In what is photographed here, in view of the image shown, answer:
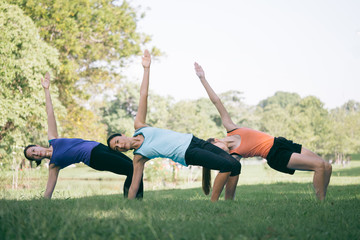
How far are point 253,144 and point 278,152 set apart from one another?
0.44 m

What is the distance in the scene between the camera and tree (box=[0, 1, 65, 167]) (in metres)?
13.7

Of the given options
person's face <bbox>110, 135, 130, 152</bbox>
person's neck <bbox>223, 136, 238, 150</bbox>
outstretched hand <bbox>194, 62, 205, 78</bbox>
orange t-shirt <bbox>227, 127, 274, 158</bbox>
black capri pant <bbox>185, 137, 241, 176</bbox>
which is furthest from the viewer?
outstretched hand <bbox>194, 62, 205, 78</bbox>

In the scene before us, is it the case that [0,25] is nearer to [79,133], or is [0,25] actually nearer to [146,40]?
[79,133]

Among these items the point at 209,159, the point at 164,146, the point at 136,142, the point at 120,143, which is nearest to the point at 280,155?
the point at 209,159

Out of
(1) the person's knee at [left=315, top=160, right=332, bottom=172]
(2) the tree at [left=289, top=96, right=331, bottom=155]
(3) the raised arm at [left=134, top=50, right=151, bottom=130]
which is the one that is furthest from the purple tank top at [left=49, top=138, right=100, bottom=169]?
(2) the tree at [left=289, top=96, right=331, bottom=155]

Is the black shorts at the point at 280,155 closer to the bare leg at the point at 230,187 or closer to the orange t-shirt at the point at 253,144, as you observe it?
the orange t-shirt at the point at 253,144

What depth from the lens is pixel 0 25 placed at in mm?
13859

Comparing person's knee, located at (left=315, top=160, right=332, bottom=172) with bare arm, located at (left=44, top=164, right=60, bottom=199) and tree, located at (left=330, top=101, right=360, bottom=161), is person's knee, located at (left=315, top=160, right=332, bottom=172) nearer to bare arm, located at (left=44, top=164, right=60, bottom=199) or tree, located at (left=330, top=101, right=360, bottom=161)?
bare arm, located at (left=44, top=164, right=60, bottom=199)

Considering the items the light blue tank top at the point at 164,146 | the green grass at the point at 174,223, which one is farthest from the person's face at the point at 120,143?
the green grass at the point at 174,223

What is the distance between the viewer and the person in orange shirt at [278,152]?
5691mm

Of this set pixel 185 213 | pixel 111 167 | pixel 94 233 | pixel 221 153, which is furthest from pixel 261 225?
pixel 111 167

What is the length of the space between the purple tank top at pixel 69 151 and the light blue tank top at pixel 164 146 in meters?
1.30

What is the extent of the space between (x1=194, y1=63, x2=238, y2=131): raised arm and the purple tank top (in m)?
2.25

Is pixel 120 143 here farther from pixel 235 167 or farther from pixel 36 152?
pixel 235 167
